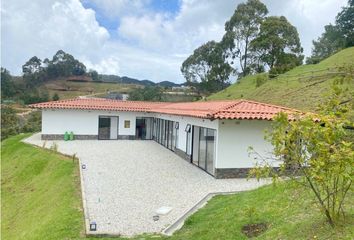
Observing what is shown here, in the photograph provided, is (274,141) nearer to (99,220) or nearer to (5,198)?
(99,220)

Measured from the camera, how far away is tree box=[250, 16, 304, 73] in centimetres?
4512

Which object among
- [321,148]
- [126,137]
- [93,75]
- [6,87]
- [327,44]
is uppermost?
[327,44]

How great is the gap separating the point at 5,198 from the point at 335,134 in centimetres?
1437

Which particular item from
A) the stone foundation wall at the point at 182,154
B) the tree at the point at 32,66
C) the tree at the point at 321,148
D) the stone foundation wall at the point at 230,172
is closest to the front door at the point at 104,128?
the stone foundation wall at the point at 182,154

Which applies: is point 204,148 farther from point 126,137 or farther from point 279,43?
point 279,43

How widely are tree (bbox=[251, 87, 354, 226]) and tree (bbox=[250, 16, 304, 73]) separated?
40968 millimetres

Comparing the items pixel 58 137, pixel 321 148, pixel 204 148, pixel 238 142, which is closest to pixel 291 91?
pixel 204 148

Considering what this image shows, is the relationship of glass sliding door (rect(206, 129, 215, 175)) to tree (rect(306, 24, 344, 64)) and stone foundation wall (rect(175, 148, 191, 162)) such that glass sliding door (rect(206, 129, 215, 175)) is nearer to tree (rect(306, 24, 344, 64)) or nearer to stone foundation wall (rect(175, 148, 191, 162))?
stone foundation wall (rect(175, 148, 191, 162))

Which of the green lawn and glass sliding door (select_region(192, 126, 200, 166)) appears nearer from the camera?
the green lawn

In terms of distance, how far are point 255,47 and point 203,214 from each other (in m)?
41.9

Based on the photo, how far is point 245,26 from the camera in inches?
1987

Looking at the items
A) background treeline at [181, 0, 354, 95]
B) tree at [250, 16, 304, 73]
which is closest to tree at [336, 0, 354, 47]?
background treeline at [181, 0, 354, 95]

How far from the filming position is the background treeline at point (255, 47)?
45.3 m

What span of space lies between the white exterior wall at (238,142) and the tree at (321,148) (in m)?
7.94
